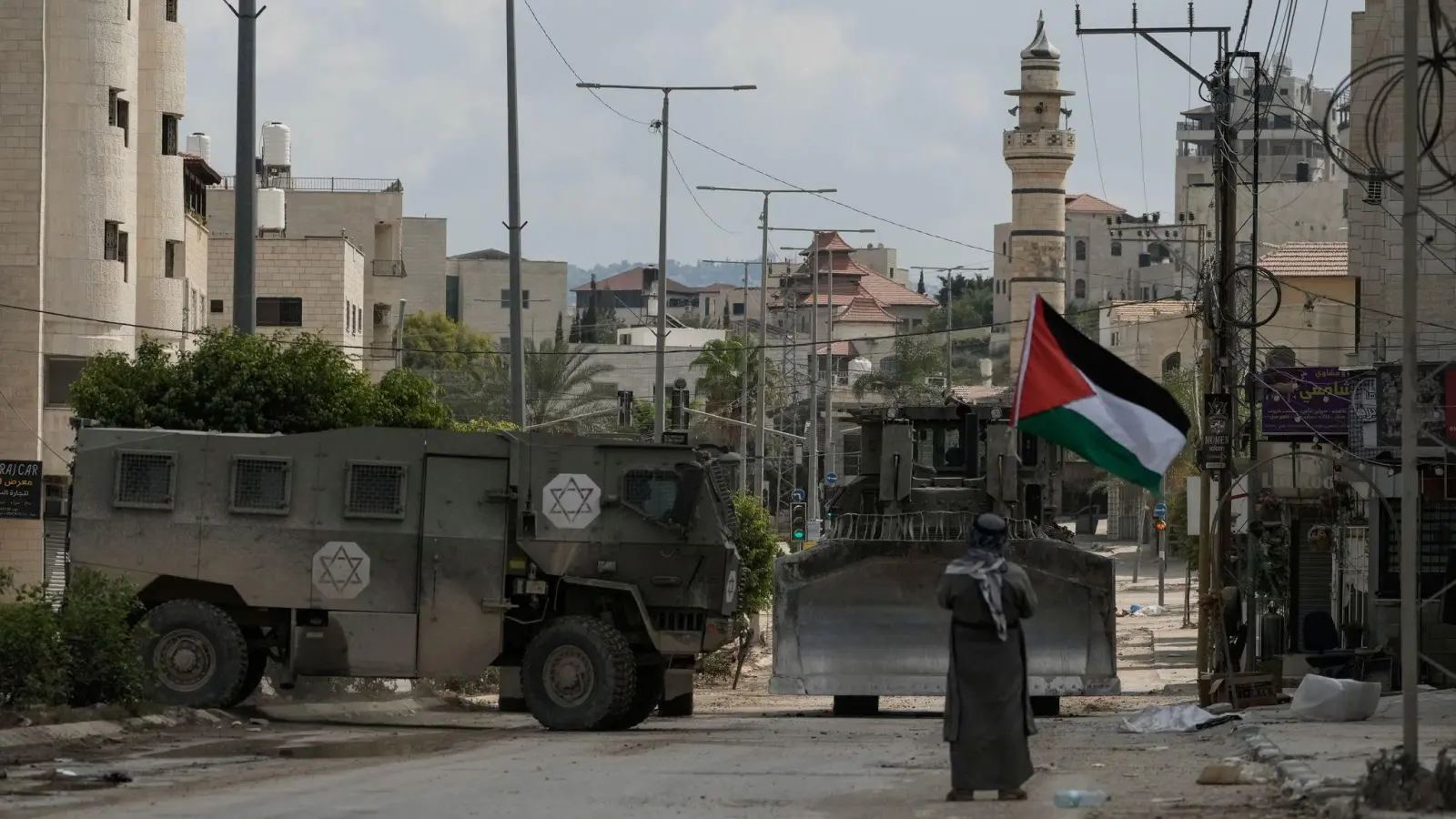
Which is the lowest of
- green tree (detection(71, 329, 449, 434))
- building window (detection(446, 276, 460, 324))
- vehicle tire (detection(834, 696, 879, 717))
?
vehicle tire (detection(834, 696, 879, 717))

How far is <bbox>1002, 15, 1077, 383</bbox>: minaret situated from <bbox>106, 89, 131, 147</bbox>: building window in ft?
216

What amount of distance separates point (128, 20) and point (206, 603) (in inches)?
953

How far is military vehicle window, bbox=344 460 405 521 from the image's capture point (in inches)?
701

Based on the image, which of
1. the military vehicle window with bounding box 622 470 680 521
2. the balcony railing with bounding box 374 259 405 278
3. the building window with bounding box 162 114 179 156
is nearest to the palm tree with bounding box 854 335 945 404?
the balcony railing with bounding box 374 259 405 278

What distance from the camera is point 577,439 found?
18.0 meters

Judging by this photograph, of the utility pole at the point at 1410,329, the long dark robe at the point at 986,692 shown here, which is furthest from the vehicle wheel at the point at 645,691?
the utility pole at the point at 1410,329

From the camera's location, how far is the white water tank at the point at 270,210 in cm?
6159

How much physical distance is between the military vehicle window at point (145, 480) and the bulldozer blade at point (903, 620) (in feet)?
18.3

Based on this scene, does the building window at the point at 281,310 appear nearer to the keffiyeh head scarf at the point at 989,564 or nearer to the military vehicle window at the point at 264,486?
the military vehicle window at the point at 264,486

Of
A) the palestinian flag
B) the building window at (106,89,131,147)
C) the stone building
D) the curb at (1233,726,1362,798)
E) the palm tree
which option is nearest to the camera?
the curb at (1233,726,1362,798)

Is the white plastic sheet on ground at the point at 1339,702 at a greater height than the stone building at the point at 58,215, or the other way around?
the stone building at the point at 58,215

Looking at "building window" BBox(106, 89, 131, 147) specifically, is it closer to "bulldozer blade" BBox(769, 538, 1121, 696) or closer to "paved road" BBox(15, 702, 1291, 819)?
"bulldozer blade" BBox(769, 538, 1121, 696)

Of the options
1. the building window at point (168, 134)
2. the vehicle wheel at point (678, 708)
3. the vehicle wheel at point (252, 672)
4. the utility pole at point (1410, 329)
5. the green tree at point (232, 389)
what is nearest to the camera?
the utility pole at point (1410, 329)

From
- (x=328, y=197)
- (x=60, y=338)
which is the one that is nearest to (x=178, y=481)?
(x=60, y=338)
